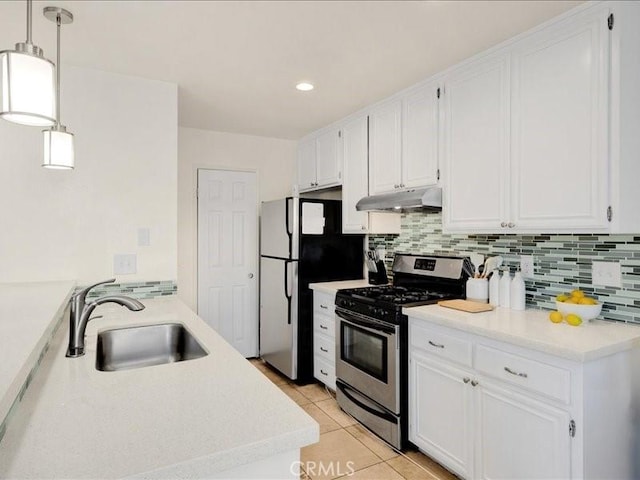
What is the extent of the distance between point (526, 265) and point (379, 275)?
125cm

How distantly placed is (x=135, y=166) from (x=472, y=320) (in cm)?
224

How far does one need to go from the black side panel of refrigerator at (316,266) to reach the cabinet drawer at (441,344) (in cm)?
130

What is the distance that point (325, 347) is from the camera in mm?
3291

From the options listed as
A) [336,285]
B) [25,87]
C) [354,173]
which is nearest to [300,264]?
[336,285]

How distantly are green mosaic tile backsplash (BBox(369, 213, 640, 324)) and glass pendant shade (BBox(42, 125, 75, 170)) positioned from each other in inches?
92.5

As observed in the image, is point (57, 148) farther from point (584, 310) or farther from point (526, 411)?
point (584, 310)

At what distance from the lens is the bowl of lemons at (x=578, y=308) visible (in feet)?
6.08

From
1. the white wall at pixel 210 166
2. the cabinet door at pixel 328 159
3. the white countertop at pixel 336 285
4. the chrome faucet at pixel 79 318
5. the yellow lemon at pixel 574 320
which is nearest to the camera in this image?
the chrome faucet at pixel 79 318

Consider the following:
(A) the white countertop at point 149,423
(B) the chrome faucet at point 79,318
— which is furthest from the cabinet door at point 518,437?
(B) the chrome faucet at point 79,318

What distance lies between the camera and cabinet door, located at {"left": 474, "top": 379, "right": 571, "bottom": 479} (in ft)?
5.21

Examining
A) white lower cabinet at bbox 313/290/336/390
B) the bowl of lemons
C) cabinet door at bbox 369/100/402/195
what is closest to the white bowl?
the bowl of lemons

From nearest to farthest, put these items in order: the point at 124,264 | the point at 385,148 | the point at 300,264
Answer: the point at 124,264, the point at 385,148, the point at 300,264

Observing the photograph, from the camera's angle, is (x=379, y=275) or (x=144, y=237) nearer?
(x=144, y=237)

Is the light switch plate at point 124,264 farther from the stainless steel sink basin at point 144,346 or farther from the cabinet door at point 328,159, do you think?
the cabinet door at point 328,159
